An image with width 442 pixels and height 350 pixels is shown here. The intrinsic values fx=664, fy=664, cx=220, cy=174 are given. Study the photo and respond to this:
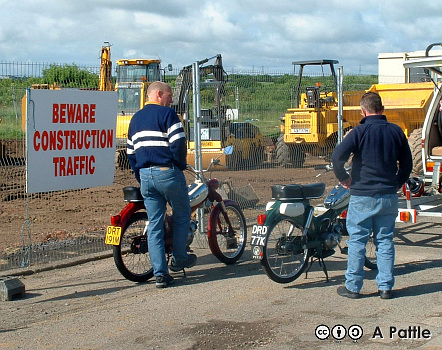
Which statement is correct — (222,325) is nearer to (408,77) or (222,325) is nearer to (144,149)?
(144,149)

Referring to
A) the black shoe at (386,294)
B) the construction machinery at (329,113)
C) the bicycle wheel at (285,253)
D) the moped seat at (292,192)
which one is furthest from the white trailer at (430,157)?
the construction machinery at (329,113)

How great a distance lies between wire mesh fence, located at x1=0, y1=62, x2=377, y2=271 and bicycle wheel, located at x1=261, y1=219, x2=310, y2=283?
2183 mm

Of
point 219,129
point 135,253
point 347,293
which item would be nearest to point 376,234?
point 347,293

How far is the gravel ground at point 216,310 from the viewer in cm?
511

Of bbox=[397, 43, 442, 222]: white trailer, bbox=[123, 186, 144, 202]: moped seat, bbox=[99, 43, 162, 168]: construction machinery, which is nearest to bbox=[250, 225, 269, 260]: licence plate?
bbox=[123, 186, 144, 202]: moped seat

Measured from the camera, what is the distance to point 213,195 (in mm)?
7812

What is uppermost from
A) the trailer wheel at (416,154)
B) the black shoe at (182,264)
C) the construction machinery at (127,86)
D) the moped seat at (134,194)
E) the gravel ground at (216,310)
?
the construction machinery at (127,86)

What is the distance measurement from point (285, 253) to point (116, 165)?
6.38 metres

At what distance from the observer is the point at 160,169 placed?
6633mm

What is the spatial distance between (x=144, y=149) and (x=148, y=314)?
1.69 meters

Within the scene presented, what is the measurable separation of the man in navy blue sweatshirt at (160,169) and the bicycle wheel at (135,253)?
0.23 m

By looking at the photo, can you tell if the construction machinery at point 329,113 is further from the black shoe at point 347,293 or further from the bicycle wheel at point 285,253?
the black shoe at point 347,293

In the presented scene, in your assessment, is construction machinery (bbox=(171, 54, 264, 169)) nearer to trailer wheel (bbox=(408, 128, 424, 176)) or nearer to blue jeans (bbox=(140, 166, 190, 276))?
trailer wheel (bbox=(408, 128, 424, 176))

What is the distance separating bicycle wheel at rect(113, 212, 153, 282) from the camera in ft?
22.5
